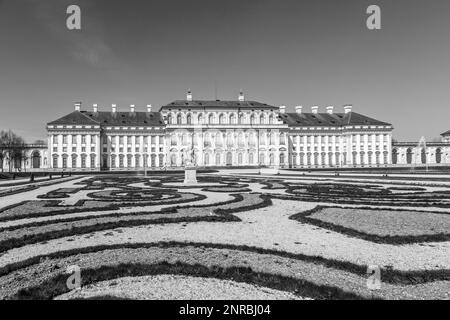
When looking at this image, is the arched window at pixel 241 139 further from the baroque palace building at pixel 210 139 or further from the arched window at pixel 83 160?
the arched window at pixel 83 160

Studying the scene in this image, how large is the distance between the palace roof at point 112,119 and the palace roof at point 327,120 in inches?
1044

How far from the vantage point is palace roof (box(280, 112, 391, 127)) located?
62281 mm

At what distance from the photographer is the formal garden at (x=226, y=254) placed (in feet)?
12.0

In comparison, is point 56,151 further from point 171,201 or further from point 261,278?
point 261,278

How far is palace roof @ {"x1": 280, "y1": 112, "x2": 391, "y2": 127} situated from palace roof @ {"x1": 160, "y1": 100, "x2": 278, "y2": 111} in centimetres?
580

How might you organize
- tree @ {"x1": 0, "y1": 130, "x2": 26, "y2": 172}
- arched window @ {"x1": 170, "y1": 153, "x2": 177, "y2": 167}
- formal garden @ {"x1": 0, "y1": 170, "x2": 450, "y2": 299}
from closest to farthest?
formal garden @ {"x1": 0, "y1": 170, "x2": 450, "y2": 299}
tree @ {"x1": 0, "y1": 130, "x2": 26, "y2": 172}
arched window @ {"x1": 170, "y1": 153, "x2": 177, "y2": 167}

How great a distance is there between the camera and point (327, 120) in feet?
212

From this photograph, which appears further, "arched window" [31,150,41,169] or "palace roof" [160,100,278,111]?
"arched window" [31,150,41,169]

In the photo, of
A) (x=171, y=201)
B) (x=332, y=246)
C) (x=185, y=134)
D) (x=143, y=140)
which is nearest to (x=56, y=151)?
(x=143, y=140)

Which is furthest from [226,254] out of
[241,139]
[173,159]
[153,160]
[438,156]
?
[438,156]

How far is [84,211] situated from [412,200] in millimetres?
11152

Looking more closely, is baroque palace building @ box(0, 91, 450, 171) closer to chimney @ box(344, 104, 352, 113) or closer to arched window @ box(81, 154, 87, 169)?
arched window @ box(81, 154, 87, 169)

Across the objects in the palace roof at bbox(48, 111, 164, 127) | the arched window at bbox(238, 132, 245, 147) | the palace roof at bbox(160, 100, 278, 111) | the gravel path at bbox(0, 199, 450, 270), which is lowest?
the gravel path at bbox(0, 199, 450, 270)

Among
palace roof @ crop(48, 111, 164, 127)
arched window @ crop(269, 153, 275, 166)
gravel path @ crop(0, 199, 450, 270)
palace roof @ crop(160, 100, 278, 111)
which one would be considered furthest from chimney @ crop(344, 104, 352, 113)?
gravel path @ crop(0, 199, 450, 270)
